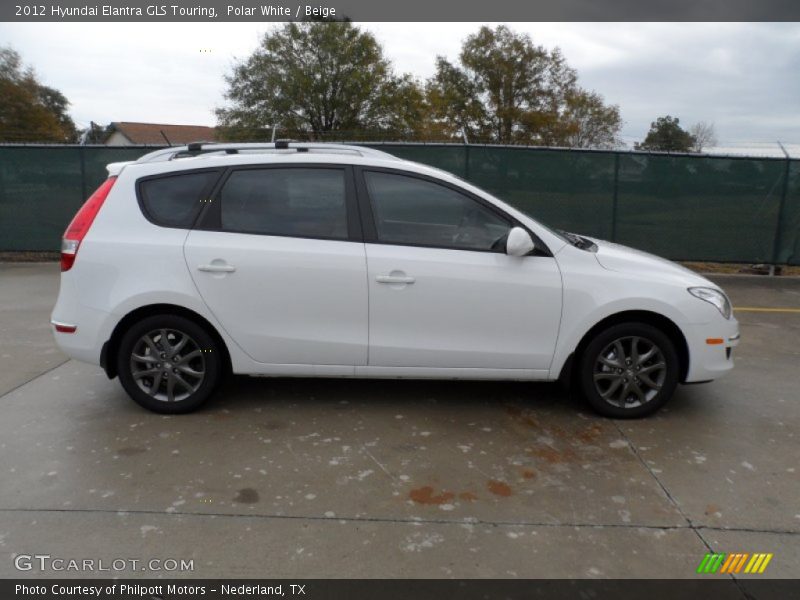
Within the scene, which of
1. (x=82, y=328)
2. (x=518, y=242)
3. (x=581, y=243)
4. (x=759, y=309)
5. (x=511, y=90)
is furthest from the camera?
(x=511, y=90)

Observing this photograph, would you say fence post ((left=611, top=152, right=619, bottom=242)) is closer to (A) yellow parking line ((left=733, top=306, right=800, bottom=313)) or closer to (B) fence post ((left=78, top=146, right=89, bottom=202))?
(A) yellow parking line ((left=733, top=306, right=800, bottom=313))

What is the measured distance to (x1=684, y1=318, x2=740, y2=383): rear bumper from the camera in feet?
13.4

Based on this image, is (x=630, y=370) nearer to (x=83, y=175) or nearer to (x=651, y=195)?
(x=651, y=195)

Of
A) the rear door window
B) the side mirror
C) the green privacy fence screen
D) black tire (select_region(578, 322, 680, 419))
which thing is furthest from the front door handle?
the green privacy fence screen

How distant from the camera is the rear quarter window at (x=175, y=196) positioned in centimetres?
411

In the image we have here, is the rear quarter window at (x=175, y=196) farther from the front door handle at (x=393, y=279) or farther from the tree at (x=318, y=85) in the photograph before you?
the tree at (x=318, y=85)

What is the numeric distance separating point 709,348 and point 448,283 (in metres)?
1.78

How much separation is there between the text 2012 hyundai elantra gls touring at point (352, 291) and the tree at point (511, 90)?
39.0m

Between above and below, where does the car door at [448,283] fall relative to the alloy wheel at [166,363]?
above

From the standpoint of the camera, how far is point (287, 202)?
413 cm

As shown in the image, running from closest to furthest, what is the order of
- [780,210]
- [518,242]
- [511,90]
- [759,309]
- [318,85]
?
[518,242]
[759,309]
[780,210]
[318,85]
[511,90]

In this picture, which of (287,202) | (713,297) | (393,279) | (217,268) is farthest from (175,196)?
(713,297)

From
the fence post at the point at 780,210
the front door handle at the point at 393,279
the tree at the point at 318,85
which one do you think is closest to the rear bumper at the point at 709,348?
the front door handle at the point at 393,279

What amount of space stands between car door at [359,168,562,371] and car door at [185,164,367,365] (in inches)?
5.4
